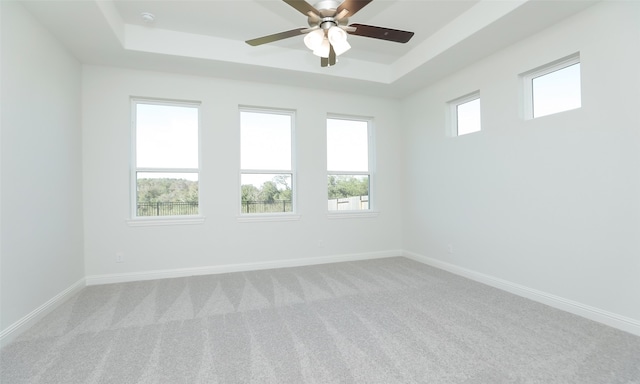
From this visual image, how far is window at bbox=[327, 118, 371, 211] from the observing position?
15.4 ft

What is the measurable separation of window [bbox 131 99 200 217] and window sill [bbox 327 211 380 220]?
199 cm

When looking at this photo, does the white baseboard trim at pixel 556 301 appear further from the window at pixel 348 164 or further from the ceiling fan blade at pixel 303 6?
the ceiling fan blade at pixel 303 6

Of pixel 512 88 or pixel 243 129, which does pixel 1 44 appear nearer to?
pixel 243 129

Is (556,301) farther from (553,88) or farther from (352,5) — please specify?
(352,5)

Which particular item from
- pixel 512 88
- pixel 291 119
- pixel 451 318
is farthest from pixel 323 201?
pixel 512 88

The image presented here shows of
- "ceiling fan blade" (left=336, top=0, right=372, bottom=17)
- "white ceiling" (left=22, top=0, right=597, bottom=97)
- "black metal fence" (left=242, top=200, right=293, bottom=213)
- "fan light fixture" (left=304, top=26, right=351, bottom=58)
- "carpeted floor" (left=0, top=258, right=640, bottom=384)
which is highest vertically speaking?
"white ceiling" (left=22, top=0, right=597, bottom=97)

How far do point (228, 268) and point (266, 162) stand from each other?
161 cm

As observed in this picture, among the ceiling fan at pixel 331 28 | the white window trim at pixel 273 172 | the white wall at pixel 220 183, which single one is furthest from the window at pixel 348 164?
the ceiling fan at pixel 331 28

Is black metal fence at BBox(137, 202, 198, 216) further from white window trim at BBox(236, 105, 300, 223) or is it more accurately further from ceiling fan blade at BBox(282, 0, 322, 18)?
ceiling fan blade at BBox(282, 0, 322, 18)

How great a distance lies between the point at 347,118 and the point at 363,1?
2.86 m

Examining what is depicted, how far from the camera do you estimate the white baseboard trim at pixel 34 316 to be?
2.16m

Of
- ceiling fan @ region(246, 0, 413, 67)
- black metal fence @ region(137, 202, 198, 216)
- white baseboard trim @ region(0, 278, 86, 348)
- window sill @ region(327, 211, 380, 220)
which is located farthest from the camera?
window sill @ region(327, 211, 380, 220)

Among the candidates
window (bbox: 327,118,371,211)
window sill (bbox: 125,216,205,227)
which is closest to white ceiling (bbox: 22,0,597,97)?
window (bbox: 327,118,371,211)

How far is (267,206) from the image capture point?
434 cm
